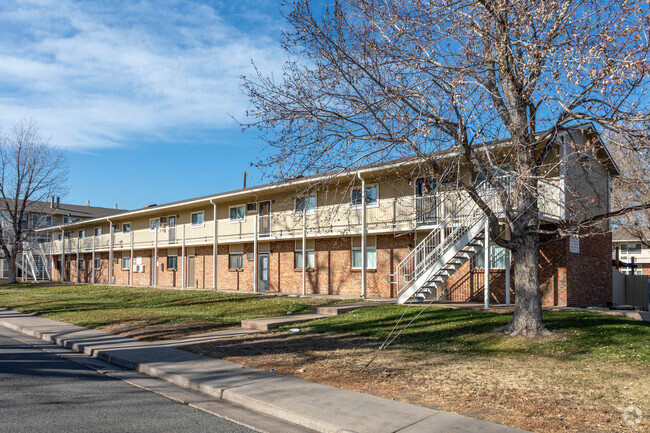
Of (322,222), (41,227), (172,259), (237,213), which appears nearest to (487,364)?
(322,222)

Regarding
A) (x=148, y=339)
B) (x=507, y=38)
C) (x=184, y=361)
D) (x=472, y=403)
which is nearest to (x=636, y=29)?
(x=507, y=38)

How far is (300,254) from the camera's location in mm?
26250

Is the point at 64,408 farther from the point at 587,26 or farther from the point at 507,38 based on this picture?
the point at 587,26

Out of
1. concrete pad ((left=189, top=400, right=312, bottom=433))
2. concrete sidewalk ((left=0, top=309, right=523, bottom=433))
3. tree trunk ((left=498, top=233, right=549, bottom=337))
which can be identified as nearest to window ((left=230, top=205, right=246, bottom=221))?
concrete sidewalk ((left=0, top=309, right=523, bottom=433))

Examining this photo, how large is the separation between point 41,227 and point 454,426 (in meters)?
52.3

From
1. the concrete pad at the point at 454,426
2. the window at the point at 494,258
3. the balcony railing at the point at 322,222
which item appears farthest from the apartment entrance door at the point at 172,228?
the concrete pad at the point at 454,426

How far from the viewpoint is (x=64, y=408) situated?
22.4ft

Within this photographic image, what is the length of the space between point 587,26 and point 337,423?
7.92 meters

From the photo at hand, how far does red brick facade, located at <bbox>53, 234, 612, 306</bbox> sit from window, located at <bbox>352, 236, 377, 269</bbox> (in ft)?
0.67

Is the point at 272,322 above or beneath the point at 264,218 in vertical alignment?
beneath

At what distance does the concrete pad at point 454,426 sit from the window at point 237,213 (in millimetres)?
23707

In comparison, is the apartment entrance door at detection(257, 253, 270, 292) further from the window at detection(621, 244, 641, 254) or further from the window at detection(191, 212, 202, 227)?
the window at detection(621, 244, 641, 254)

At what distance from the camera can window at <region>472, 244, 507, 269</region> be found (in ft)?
61.1

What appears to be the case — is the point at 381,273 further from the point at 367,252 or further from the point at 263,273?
the point at 263,273
